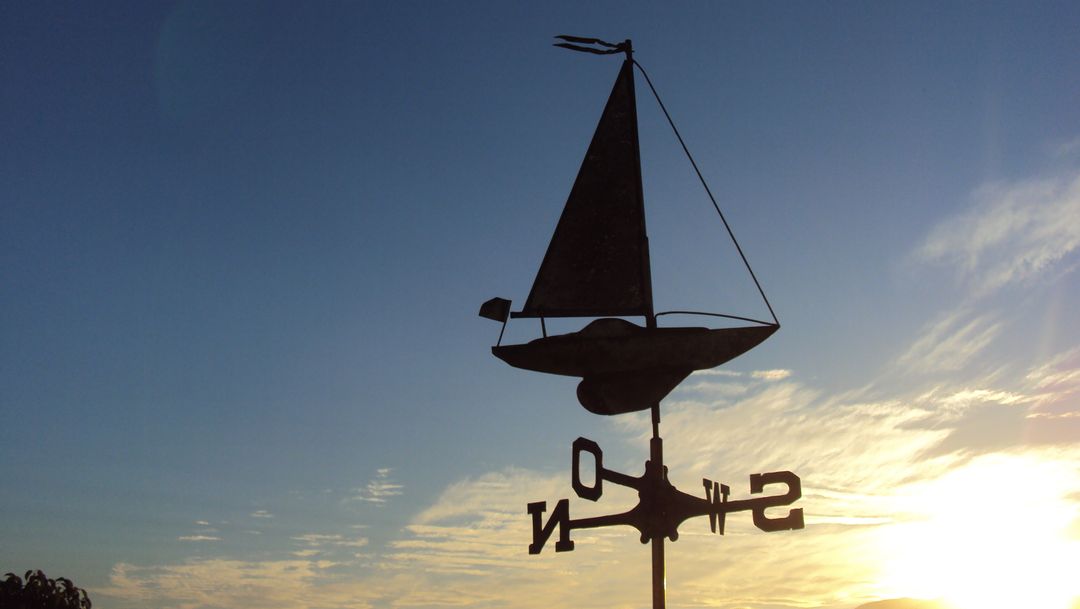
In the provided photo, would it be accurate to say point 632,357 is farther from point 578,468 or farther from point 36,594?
point 36,594

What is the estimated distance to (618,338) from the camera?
582 cm

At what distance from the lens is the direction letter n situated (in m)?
5.93

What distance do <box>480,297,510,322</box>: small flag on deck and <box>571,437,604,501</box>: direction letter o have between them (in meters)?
1.38

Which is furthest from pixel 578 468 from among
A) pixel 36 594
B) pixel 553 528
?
pixel 36 594

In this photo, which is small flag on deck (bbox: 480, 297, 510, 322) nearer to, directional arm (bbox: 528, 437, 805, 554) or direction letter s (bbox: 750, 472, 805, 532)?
directional arm (bbox: 528, 437, 805, 554)

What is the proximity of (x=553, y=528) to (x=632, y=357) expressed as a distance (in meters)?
1.25

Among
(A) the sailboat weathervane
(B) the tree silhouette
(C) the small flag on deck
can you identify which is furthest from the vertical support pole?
(B) the tree silhouette

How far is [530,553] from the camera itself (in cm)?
600

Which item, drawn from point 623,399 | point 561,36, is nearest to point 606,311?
point 623,399

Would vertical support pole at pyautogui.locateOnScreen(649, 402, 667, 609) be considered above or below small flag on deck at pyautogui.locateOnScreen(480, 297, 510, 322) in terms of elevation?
below

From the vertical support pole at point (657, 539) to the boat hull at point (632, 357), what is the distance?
0.19m

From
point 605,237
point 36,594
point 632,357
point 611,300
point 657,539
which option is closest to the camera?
point 657,539

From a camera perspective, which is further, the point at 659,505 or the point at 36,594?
the point at 36,594

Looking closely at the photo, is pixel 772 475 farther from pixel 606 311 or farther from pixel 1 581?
pixel 1 581
